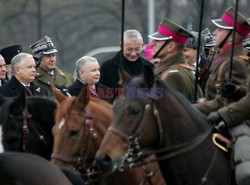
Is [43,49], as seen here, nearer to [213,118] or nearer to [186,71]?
[186,71]

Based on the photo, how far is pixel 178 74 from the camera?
9492 millimetres

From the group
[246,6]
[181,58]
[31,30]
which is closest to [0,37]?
[31,30]

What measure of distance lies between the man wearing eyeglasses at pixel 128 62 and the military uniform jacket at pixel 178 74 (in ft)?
6.29

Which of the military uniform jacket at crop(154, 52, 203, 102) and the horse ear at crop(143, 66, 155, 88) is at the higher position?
the horse ear at crop(143, 66, 155, 88)

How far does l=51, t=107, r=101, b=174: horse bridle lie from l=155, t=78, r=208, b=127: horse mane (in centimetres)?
80

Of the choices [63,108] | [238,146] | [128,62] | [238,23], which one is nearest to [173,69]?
[238,23]

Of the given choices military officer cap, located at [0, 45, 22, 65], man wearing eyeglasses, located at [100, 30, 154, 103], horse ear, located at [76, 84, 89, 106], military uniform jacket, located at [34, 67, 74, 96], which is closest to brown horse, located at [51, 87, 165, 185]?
horse ear, located at [76, 84, 89, 106]

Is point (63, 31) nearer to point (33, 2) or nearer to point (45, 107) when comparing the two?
point (33, 2)

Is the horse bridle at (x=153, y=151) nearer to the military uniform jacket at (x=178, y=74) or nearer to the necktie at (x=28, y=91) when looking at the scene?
the military uniform jacket at (x=178, y=74)

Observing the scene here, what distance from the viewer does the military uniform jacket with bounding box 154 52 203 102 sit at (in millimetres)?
9477

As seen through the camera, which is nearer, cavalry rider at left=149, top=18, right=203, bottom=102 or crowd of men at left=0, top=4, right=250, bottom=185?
crowd of men at left=0, top=4, right=250, bottom=185

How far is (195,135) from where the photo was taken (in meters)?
8.41

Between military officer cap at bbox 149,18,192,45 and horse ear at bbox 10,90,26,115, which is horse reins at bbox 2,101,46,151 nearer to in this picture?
horse ear at bbox 10,90,26,115

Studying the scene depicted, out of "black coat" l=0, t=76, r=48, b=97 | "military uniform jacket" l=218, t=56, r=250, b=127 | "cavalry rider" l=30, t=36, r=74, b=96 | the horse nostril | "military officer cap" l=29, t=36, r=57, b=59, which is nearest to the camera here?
the horse nostril
